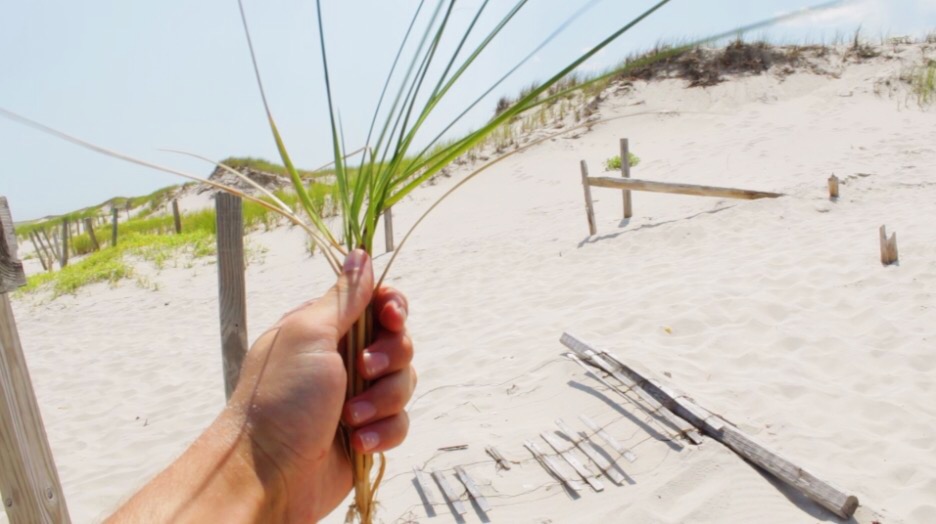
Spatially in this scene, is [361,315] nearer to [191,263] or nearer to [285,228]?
[191,263]

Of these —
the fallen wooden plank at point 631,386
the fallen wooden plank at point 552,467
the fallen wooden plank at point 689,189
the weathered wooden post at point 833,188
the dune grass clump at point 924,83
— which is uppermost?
the dune grass clump at point 924,83

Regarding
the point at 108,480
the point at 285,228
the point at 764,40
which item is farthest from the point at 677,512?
the point at 764,40

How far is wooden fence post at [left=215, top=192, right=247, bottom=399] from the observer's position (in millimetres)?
3059

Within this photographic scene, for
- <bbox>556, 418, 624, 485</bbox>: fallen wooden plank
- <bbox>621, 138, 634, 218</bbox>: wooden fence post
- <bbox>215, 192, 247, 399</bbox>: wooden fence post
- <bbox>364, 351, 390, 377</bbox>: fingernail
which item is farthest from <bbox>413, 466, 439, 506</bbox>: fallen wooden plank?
<bbox>621, 138, 634, 218</bbox>: wooden fence post

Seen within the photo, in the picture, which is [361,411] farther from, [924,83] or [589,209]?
[924,83]

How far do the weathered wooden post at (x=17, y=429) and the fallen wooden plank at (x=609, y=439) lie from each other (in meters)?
2.29

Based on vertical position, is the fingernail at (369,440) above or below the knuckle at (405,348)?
below

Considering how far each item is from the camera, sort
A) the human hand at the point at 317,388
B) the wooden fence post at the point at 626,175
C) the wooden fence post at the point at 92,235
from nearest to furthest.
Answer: the human hand at the point at 317,388 → the wooden fence post at the point at 626,175 → the wooden fence post at the point at 92,235

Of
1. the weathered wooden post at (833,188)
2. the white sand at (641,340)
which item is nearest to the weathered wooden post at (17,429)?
the white sand at (641,340)

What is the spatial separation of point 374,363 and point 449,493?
5.50 ft

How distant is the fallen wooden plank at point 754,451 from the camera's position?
2459 mm

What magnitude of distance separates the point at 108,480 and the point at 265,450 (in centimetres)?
307

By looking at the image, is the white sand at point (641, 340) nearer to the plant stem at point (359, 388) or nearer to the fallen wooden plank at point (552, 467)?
the fallen wooden plank at point (552, 467)

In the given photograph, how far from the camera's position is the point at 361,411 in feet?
4.73
